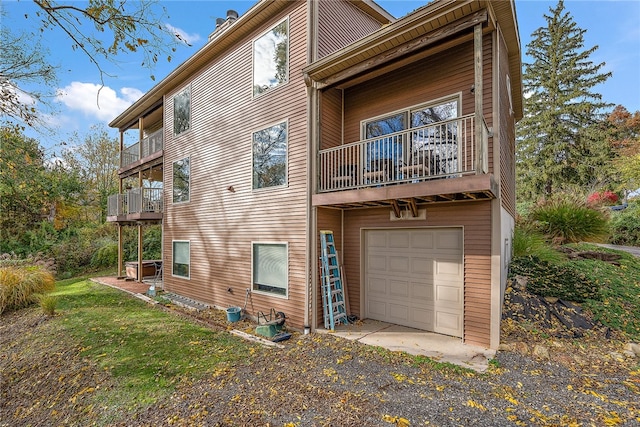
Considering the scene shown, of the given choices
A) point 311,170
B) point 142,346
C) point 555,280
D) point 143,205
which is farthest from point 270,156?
point 143,205

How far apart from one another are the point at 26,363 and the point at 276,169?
6.31 meters

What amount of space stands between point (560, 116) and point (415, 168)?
24.9 meters

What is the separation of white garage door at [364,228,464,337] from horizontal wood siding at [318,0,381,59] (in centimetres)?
477

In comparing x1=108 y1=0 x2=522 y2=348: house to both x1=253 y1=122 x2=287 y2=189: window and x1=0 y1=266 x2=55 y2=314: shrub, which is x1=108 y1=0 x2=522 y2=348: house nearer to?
x1=253 y1=122 x2=287 y2=189: window

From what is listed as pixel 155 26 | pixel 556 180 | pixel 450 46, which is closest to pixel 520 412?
pixel 450 46

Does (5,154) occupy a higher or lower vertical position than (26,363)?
higher

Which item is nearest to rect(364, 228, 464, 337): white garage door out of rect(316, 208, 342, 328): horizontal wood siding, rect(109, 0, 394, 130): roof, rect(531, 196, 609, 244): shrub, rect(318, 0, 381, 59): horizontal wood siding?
rect(316, 208, 342, 328): horizontal wood siding

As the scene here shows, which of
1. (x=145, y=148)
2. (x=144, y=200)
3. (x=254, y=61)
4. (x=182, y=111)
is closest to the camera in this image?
(x=254, y=61)

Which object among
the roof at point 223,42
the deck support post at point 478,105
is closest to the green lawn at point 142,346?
the deck support post at point 478,105

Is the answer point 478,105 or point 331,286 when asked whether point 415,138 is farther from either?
point 331,286

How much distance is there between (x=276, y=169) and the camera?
7730 millimetres

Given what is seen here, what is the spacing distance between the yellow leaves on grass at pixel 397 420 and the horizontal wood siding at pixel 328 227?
339cm

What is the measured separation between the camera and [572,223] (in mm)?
10984

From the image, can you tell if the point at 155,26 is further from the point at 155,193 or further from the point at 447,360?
the point at 155,193
